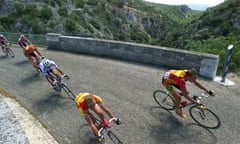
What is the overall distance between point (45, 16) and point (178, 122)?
46.2 m

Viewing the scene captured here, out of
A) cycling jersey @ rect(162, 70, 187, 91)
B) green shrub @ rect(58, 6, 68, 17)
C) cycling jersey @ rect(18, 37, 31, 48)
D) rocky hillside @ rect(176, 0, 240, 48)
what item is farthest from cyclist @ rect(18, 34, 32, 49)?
green shrub @ rect(58, 6, 68, 17)

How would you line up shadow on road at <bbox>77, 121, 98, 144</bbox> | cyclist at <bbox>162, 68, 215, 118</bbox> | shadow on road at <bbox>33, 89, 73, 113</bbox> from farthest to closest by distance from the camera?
1. shadow on road at <bbox>33, 89, 73, 113</bbox>
2. cyclist at <bbox>162, 68, 215, 118</bbox>
3. shadow on road at <bbox>77, 121, 98, 144</bbox>

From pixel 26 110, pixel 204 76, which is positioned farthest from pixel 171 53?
pixel 26 110

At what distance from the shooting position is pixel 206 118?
5.93 m

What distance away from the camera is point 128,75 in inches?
372

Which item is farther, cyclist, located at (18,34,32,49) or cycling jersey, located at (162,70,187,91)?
cyclist, located at (18,34,32,49)

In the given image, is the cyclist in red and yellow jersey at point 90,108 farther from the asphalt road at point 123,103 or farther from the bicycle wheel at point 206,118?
the bicycle wheel at point 206,118

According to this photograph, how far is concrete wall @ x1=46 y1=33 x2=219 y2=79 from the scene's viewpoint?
8.73m

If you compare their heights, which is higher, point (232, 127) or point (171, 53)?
point (171, 53)

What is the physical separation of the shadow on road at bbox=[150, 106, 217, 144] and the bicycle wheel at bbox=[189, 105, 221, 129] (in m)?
0.18

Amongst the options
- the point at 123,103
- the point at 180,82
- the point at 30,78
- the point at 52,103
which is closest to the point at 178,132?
the point at 180,82

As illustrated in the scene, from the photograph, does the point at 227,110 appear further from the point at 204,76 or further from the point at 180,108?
the point at 204,76

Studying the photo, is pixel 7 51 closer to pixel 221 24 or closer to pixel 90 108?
pixel 90 108

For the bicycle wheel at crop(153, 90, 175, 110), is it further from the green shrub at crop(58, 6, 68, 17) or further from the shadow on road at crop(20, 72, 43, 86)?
the green shrub at crop(58, 6, 68, 17)
